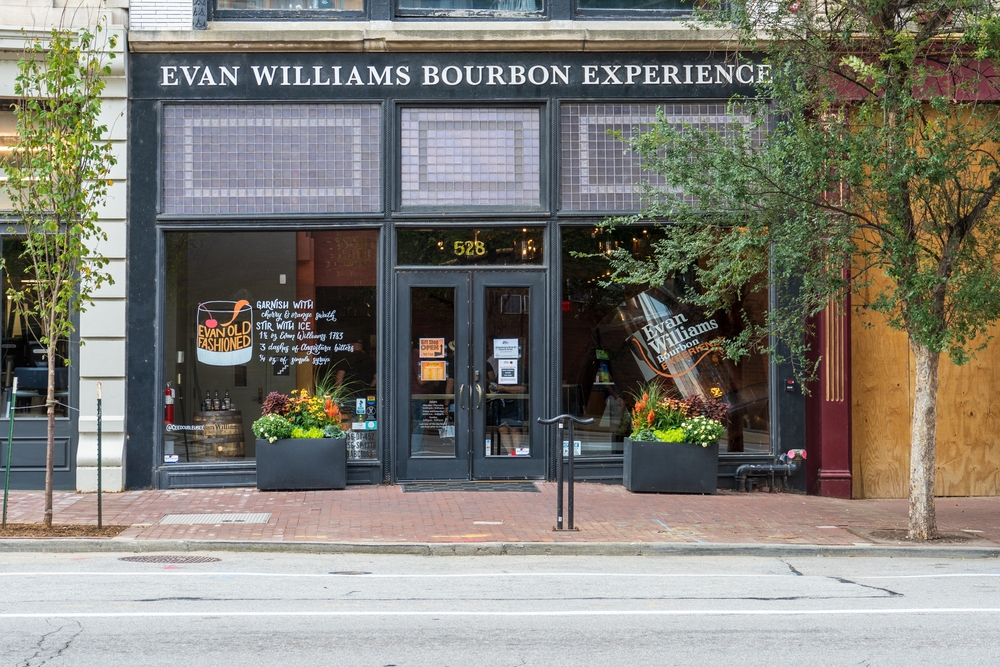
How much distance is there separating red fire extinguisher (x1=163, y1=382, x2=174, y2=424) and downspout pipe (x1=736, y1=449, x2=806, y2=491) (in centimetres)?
695

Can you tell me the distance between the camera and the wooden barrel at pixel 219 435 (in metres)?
13.1

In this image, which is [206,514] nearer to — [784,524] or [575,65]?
[784,524]

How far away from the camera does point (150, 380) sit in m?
12.9

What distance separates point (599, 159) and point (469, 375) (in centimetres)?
313

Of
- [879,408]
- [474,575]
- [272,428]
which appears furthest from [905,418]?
[272,428]

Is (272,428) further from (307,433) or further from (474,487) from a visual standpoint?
(474,487)

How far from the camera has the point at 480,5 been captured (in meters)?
13.4

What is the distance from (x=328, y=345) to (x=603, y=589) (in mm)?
6264

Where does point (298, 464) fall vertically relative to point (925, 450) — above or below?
below

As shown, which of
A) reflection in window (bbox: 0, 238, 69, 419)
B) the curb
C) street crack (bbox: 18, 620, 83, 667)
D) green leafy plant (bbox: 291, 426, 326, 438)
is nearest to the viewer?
street crack (bbox: 18, 620, 83, 667)

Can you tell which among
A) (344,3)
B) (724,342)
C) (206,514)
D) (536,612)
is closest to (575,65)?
(344,3)

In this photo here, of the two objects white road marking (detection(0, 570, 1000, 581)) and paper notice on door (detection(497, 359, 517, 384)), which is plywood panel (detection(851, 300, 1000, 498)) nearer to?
paper notice on door (detection(497, 359, 517, 384))

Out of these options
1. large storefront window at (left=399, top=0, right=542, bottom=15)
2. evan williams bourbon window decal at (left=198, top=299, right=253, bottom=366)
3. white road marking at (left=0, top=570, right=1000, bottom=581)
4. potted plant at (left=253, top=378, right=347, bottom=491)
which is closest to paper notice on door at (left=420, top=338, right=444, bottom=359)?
potted plant at (left=253, top=378, right=347, bottom=491)

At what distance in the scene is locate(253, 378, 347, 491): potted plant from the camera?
41.4 feet
